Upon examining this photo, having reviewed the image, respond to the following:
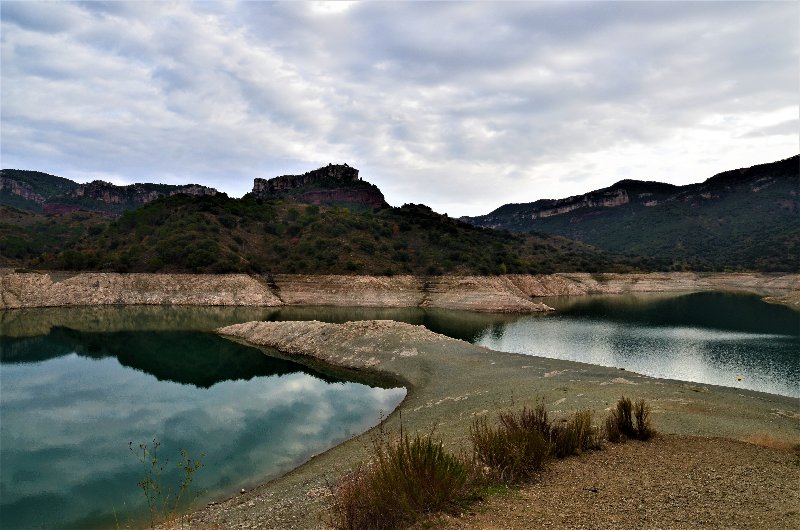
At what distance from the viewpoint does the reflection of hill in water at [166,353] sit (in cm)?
3450

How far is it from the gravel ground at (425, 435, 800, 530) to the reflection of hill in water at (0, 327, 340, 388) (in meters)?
23.6

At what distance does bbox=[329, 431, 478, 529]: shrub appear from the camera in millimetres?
7281

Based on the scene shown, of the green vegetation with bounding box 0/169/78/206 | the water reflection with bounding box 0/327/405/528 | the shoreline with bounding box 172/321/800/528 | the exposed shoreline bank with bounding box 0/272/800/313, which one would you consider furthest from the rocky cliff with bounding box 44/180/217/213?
the shoreline with bounding box 172/321/800/528

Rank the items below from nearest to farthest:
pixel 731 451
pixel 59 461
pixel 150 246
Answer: pixel 731 451, pixel 59 461, pixel 150 246

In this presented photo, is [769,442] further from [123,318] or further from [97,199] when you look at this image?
[97,199]

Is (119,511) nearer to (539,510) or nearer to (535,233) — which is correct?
(539,510)

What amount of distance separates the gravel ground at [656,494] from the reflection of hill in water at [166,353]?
23619 millimetres

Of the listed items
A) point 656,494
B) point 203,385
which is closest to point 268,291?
point 203,385

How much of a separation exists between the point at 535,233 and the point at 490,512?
167766 mm

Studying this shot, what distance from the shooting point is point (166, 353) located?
4247 centimetres

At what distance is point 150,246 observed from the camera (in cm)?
8731

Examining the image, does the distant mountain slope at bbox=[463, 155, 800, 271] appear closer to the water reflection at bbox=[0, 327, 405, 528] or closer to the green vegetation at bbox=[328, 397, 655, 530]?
the water reflection at bbox=[0, 327, 405, 528]

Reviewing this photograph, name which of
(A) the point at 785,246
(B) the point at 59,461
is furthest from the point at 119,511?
(A) the point at 785,246

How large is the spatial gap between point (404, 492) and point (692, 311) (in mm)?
80116
